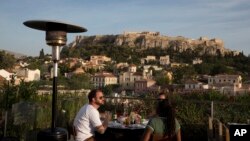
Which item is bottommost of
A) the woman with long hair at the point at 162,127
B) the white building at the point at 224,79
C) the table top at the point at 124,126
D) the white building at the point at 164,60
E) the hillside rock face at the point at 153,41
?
the table top at the point at 124,126

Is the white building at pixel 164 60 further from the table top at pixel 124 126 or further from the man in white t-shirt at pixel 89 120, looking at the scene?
the man in white t-shirt at pixel 89 120

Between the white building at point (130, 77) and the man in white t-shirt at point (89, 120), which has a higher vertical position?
the white building at point (130, 77)

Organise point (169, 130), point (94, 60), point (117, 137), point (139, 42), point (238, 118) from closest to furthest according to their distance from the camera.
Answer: point (169, 130), point (117, 137), point (238, 118), point (94, 60), point (139, 42)

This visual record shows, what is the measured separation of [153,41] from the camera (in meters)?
128

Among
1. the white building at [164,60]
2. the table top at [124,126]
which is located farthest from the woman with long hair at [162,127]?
the white building at [164,60]

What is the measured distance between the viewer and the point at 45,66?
250 ft

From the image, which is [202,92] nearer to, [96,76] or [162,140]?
[162,140]

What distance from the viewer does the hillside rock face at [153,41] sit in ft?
407

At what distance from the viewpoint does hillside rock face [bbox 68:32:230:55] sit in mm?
124012

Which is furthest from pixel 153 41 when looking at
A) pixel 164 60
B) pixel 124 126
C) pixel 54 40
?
pixel 54 40

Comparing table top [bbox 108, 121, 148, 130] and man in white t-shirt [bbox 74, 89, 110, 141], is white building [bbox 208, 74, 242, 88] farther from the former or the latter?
man in white t-shirt [bbox 74, 89, 110, 141]

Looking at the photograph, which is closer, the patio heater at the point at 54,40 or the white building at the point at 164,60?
the patio heater at the point at 54,40

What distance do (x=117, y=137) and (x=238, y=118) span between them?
260 centimetres

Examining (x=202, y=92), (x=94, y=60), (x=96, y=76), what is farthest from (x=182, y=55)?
(x=202, y=92)
